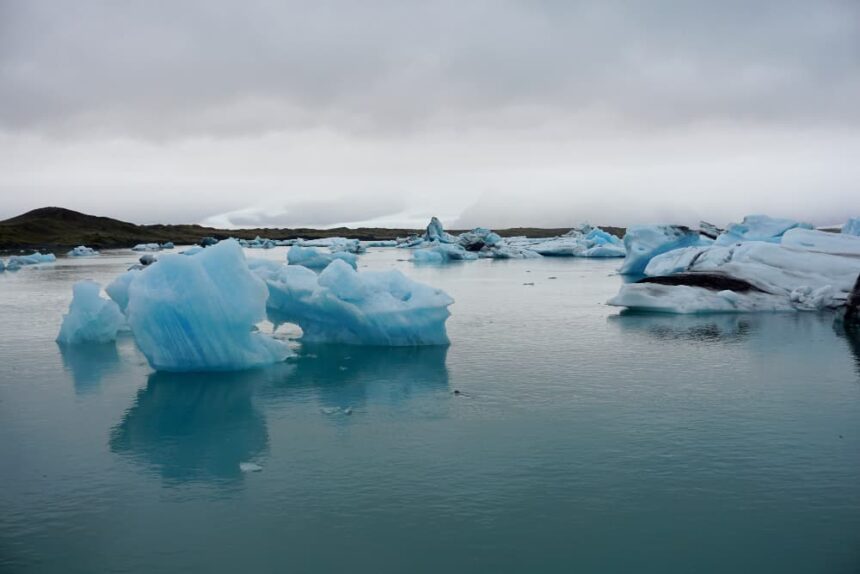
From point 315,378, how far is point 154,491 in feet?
12.6

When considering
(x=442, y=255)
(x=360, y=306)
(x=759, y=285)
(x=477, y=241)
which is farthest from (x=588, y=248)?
(x=360, y=306)

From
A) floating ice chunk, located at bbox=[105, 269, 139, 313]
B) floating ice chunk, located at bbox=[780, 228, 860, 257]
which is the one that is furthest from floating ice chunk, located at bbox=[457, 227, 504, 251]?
floating ice chunk, located at bbox=[105, 269, 139, 313]

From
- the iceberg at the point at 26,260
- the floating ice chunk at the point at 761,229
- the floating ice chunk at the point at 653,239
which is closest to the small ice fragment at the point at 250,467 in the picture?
the floating ice chunk at the point at 761,229

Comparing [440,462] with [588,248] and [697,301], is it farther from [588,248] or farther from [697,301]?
[588,248]

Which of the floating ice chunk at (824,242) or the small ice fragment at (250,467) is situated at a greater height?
the floating ice chunk at (824,242)

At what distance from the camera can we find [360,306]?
11.3 metres

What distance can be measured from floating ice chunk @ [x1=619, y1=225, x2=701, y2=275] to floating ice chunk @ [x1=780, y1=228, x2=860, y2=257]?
8776mm

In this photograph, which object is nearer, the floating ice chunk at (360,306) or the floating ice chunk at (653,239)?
the floating ice chunk at (360,306)

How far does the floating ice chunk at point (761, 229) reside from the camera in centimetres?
2398

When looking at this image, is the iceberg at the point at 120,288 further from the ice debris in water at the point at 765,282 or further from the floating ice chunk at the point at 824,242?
the floating ice chunk at the point at 824,242

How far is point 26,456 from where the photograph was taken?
20.6ft

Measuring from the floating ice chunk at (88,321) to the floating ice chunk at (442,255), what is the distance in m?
26.1

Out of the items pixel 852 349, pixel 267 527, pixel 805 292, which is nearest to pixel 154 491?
pixel 267 527

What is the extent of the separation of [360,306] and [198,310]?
2790mm
